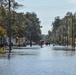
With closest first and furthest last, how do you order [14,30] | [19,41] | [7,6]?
1. [7,6]
2. [14,30]
3. [19,41]

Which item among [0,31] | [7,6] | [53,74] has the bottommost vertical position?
[53,74]

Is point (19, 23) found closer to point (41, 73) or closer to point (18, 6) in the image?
point (18, 6)

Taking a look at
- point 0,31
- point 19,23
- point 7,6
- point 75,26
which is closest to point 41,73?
point 0,31

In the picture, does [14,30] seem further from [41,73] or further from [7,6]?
[41,73]

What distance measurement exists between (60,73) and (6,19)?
200 ft

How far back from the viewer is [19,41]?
135875mm

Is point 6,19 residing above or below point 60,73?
above

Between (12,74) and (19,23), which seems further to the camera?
(19,23)

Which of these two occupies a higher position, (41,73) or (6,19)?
(6,19)

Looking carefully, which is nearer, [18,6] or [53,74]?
[53,74]

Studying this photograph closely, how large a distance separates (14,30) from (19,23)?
63.1 ft

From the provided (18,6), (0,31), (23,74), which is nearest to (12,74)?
(23,74)

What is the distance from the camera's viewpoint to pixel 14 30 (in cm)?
10175

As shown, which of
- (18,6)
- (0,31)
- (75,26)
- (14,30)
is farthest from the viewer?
(75,26)
